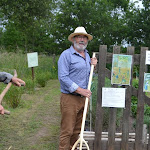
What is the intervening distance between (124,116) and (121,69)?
69 cm

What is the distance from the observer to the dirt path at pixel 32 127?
4.29 metres

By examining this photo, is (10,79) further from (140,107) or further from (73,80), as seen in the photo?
(140,107)

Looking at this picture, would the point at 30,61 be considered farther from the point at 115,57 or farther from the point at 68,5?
the point at 68,5

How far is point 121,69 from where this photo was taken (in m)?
3.46

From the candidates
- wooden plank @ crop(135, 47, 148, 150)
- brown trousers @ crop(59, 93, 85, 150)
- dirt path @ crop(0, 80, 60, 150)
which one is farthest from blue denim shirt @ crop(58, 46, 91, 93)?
dirt path @ crop(0, 80, 60, 150)

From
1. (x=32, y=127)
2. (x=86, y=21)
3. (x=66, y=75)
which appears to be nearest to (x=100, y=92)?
(x=66, y=75)

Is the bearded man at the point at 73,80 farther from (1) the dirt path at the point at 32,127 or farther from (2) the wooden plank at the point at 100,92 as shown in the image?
(1) the dirt path at the point at 32,127

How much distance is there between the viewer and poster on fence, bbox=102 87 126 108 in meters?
3.48

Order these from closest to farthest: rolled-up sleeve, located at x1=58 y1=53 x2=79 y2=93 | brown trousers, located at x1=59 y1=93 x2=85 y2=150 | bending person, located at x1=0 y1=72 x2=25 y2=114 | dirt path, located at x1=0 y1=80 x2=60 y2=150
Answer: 1. bending person, located at x1=0 y1=72 x2=25 y2=114
2. rolled-up sleeve, located at x1=58 y1=53 x2=79 y2=93
3. brown trousers, located at x1=59 y1=93 x2=85 y2=150
4. dirt path, located at x1=0 y1=80 x2=60 y2=150

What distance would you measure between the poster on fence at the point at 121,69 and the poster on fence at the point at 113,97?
13 cm

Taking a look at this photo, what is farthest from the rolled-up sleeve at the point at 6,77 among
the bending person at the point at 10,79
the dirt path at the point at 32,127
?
the dirt path at the point at 32,127

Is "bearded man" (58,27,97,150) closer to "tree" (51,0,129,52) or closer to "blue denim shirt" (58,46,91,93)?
"blue denim shirt" (58,46,91,93)

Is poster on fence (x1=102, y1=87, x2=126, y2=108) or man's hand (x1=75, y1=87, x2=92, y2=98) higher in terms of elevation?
man's hand (x1=75, y1=87, x2=92, y2=98)

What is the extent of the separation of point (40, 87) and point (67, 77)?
7.41 metres
